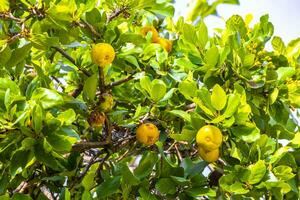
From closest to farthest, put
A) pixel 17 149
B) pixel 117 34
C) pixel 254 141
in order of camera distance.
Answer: pixel 17 149, pixel 254 141, pixel 117 34

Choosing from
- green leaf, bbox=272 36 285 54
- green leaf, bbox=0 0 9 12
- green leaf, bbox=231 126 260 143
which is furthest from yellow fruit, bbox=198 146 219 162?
green leaf, bbox=0 0 9 12

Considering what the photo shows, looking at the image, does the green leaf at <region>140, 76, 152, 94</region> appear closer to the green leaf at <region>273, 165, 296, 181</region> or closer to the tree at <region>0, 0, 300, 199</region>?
the tree at <region>0, 0, 300, 199</region>

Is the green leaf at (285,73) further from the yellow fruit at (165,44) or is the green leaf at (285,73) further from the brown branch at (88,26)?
the brown branch at (88,26)

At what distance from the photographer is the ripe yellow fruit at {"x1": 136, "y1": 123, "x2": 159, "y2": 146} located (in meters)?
1.92

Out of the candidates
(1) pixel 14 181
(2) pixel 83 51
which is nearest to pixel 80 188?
(1) pixel 14 181

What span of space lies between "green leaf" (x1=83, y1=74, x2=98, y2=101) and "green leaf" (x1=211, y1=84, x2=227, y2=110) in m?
0.49

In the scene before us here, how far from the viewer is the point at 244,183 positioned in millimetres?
1770

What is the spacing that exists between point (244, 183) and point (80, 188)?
2.15ft

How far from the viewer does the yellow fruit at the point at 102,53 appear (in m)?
1.87

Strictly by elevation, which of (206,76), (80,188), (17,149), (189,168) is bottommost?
(80,188)

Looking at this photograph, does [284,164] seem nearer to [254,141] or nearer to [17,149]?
[254,141]

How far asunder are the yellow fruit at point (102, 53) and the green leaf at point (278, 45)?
770mm

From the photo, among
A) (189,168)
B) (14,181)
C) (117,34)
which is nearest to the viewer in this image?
(189,168)

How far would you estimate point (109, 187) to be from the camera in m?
1.86
